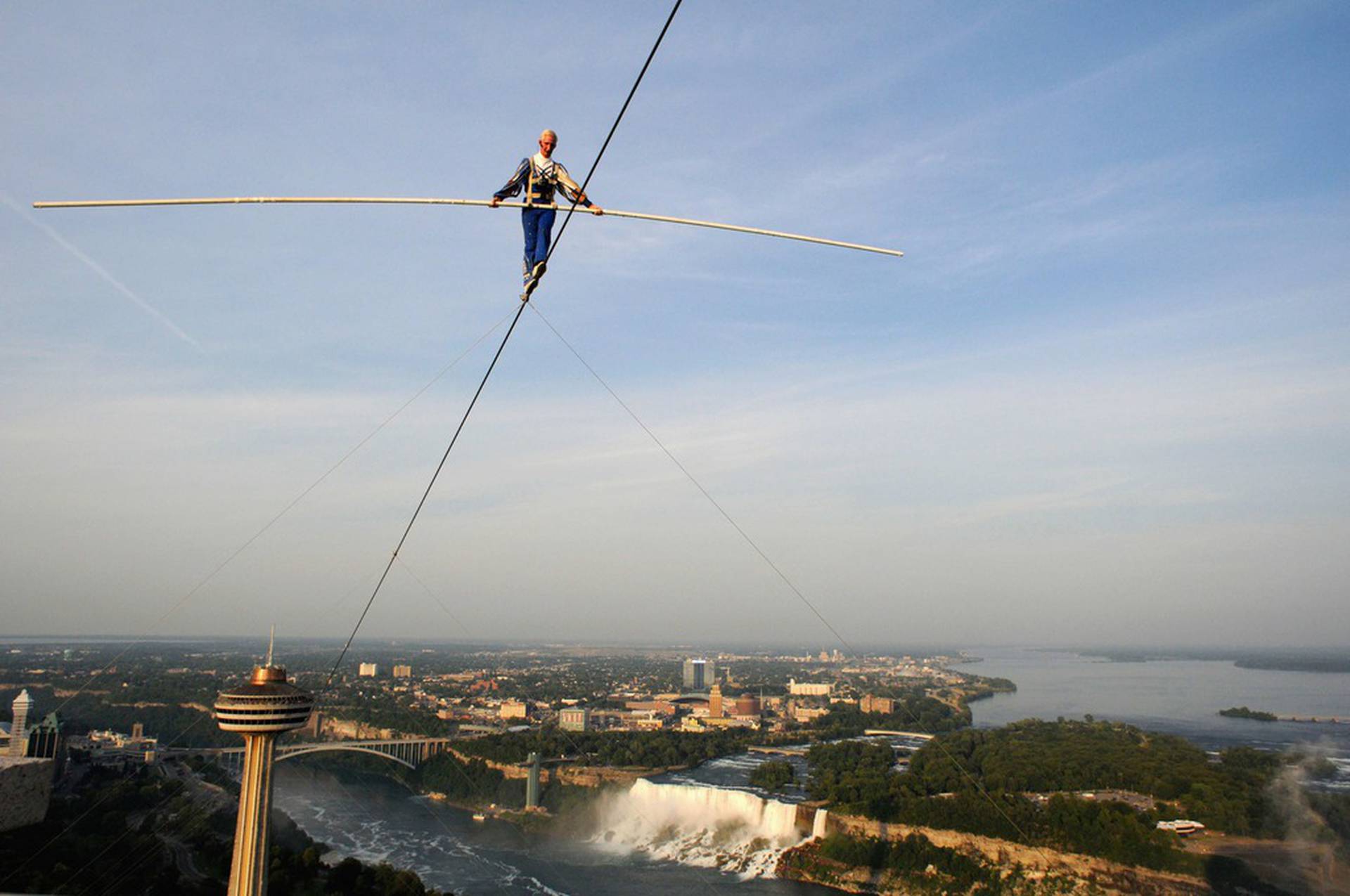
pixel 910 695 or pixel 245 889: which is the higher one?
pixel 245 889

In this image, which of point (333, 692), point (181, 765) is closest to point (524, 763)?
point (181, 765)

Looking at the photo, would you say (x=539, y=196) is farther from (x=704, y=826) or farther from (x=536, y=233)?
(x=704, y=826)

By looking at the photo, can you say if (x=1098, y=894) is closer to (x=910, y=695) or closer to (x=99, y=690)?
(x=910, y=695)

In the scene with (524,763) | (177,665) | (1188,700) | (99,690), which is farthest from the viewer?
(1188,700)

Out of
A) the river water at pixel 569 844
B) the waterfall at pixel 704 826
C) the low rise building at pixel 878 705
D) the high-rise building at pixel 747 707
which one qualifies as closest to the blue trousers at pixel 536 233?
the river water at pixel 569 844

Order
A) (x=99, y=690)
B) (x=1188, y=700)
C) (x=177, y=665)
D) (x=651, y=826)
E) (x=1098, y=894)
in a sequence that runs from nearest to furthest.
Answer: (x=1098, y=894), (x=651, y=826), (x=99, y=690), (x=177, y=665), (x=1188, y=700)

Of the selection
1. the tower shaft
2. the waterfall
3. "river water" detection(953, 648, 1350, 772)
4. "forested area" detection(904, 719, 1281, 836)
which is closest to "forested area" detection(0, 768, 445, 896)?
the tower shaft

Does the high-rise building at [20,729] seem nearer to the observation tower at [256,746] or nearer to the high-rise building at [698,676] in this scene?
the observation tower at [256,746]
